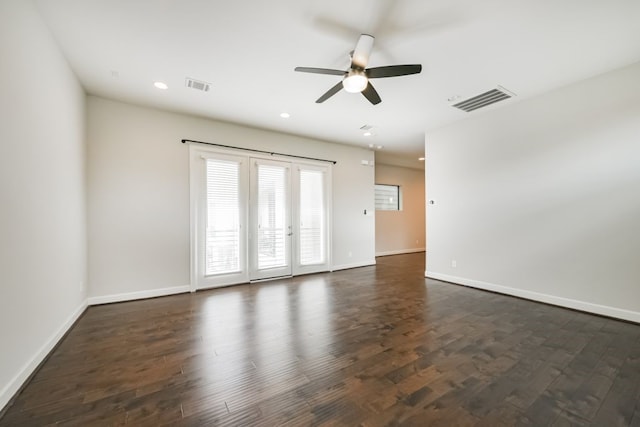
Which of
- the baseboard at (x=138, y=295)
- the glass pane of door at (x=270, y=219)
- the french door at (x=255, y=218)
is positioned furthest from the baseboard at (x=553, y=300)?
the baseboard at (x=138, y=295)

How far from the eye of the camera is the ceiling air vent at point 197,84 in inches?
132

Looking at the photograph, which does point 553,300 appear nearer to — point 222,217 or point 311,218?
point 311,218

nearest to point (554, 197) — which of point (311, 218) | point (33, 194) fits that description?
point (311, 218)

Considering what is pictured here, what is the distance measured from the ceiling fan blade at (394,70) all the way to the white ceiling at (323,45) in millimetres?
328

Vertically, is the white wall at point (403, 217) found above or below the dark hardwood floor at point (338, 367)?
above

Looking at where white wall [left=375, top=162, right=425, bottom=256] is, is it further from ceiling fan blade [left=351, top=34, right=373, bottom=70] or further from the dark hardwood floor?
ceiling fan blade [left=351, top=34, right=373, bottom=70]

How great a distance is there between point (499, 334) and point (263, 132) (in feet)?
16.4

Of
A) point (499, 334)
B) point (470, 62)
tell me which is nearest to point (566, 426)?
point (499, 334)

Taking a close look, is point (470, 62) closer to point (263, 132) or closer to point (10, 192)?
point (263, 132)

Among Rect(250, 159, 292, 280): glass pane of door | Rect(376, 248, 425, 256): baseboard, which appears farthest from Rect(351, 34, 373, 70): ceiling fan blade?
Rect(376, 248, 425, 256): baseboard

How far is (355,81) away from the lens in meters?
2.63

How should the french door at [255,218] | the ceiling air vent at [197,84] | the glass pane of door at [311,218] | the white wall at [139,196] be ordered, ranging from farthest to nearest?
the glass pane of door at [311,218], the french door at [255,218], the white wall at [139,196], the ceiling air vent at [197,84]

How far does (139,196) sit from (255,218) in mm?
1927

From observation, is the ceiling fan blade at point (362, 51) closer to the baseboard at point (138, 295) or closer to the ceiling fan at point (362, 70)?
the ceiling fan at point (362, 70)
